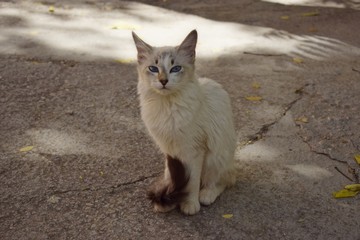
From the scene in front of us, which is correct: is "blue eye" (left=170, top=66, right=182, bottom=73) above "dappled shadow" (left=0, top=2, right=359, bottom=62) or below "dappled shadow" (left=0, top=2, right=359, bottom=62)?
above

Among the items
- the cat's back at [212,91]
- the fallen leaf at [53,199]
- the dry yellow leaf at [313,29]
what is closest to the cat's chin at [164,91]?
the cat's back at [212,91]

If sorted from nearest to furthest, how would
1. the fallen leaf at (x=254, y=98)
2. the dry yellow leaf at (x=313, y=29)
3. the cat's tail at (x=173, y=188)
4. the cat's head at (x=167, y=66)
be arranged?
1. the cat's head at (x=167, y=66)
2. the cat's tail at (x=173, y=188)
3. the fallen leaf at (x=254, y=98)
4. the dry yellow leaf at (x=313, y=29)

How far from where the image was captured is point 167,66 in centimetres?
304

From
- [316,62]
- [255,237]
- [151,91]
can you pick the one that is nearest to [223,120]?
[151,91]

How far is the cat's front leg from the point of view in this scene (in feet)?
10.4

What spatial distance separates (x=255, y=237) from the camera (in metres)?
3.03

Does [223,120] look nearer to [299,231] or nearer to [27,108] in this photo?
[299,231]

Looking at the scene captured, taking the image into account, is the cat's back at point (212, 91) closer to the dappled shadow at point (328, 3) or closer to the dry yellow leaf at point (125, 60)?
the dry yellow leaf at point (125, 60)

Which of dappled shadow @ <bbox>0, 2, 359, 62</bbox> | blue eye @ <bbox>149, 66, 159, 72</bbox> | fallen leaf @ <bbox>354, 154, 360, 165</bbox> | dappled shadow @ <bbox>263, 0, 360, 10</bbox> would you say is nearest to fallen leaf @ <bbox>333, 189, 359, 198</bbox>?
fallen leaf @ <bbox>354, 154, 360, 165</bbox>

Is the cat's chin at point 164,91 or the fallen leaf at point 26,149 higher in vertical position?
the cat's chin at point 164,91

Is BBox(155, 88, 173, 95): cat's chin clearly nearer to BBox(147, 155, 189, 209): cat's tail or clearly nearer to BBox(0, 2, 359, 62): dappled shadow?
BBox(147, 155, 189, 209): cat's tail

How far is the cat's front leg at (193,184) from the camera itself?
10.4 feet

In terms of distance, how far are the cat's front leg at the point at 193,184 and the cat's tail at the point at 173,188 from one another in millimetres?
36

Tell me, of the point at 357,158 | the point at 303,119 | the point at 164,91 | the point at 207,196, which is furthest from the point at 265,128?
the point at 164,91
